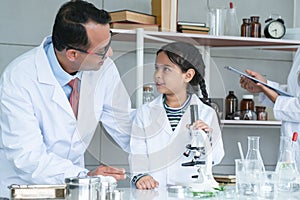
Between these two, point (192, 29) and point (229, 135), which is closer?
point (192, 29)

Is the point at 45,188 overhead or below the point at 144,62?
below

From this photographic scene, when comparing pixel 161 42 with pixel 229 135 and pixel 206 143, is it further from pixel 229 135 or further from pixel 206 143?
pixel 206 143

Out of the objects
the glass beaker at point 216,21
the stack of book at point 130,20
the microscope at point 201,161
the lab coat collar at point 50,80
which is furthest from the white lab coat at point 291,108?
the lab coat collar at point 50,80

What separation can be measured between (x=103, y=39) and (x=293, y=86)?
1.14m

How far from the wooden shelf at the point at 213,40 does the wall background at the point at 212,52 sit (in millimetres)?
152

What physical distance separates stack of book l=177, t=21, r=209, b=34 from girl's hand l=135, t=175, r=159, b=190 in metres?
1.15

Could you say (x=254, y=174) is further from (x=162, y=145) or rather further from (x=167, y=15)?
(x=167, y=15)

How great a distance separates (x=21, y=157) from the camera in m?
1.95

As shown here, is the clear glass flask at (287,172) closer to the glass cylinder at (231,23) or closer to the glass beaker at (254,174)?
the glass beaker at (254,174)

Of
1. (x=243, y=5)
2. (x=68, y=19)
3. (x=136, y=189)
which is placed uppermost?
(x=243, y=5)

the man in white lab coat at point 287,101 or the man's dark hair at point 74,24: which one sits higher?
the man's dark hair at point 74,24

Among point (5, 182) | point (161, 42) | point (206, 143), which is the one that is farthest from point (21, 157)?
point (161, 42)

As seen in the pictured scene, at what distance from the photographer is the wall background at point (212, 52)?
3037mm

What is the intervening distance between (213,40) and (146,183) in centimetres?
131
